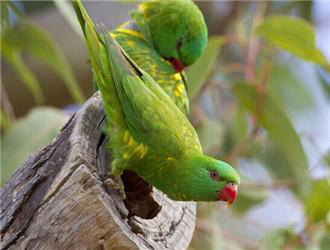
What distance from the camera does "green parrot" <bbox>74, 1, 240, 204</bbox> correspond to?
4.21ft

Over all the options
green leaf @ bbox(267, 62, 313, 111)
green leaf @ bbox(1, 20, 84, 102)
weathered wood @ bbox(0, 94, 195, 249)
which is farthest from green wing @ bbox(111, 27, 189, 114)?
green leaf @ bbox(267, 62, 313, 111)

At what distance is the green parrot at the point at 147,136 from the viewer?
128cm

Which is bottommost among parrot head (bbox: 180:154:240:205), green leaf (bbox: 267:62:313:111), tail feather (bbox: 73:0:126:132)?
green leaf (bbox: 267:62:313:111)

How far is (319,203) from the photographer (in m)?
2.26

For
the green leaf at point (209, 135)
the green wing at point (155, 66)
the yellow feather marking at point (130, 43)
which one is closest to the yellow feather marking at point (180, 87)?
the green wing at point (155, 66)

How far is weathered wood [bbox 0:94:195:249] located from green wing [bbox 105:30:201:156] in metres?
0.08

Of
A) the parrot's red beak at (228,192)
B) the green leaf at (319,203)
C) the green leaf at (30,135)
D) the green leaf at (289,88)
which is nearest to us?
the parrot's red beak at (228,192)

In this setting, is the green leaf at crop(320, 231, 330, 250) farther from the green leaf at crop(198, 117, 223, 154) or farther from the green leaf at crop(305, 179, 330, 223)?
the green leaf at crop(198, 117, 223, 154)

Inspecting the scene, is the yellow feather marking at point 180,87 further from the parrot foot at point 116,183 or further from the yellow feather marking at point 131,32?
the parrot foot at point 116,183

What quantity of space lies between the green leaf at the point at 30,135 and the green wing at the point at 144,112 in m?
0.77

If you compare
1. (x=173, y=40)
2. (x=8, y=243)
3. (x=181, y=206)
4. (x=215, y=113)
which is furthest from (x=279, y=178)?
(x=8, y=243)

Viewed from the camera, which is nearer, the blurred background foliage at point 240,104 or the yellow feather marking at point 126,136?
the yellow feather marking at point 126,136

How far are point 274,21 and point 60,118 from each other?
73 centimetres

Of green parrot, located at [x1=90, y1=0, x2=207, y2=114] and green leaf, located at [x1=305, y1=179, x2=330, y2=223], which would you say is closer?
green parrot, located at [x1=90, y1=0, x2=207, y2=114]
